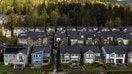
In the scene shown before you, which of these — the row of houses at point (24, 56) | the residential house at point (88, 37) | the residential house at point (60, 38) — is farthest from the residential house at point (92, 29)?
the row of houses at point (24, 56)

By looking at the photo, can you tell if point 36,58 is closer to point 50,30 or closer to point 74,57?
point 74,57

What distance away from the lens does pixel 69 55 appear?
32.2 meters

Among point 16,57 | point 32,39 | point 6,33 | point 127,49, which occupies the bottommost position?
point 16,57

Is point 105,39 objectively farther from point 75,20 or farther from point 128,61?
point 75,20

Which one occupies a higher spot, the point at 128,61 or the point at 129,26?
the point at 129,26

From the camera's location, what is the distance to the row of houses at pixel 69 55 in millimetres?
31016

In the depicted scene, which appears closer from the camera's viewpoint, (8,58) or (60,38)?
(8,58)

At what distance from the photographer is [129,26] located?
5038 cm

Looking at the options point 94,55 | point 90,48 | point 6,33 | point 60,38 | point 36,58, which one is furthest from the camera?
point 6,33

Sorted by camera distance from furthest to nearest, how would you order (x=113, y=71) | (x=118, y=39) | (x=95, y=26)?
(x=95, y=26)
(x=118, y=39)
(x=113, y=71)

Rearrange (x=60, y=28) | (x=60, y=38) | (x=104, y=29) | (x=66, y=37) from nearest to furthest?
(x=60, y=38) → (x=66, y=37) → (x=104, y=29) → (x=60, y=28)

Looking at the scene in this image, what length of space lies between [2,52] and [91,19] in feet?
72.0

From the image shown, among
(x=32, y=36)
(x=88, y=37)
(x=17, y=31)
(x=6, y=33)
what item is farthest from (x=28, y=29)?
(x=88, y=37)

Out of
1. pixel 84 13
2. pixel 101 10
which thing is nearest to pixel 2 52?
pixel 84 13
